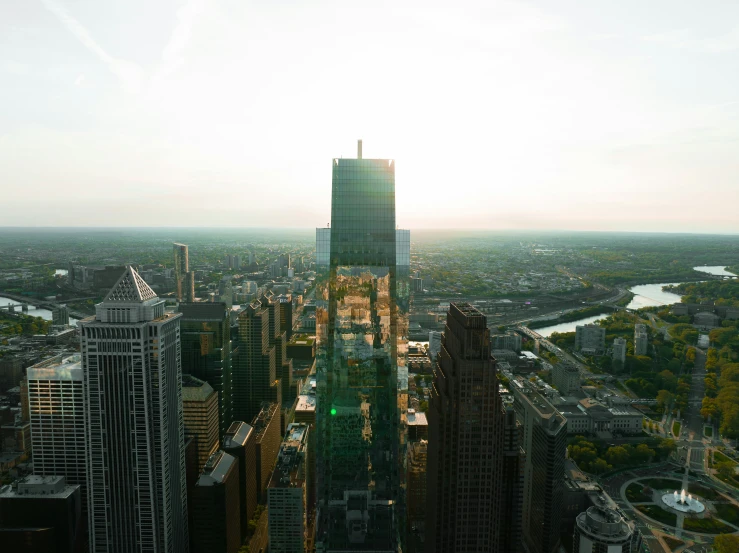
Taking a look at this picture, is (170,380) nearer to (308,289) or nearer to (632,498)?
(632,498)

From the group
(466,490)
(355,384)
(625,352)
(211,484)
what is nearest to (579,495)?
(466,490)

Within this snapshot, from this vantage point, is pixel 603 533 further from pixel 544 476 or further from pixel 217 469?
pixel 217 469

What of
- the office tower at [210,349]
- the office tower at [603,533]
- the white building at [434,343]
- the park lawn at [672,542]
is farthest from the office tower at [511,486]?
the white building at [434,343]

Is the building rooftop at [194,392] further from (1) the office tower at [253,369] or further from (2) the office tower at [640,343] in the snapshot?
(2) the office tower at [640,343]

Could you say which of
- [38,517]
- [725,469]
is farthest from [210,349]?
[725,469]

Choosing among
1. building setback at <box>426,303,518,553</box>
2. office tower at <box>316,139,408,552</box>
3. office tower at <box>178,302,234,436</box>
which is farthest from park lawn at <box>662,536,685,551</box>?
office tower at <box>178,302,234,436</box>

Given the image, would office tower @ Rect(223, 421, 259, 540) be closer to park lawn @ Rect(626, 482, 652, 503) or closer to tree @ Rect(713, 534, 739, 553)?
park lawn @ Rect(626, 482, 652, 503)
